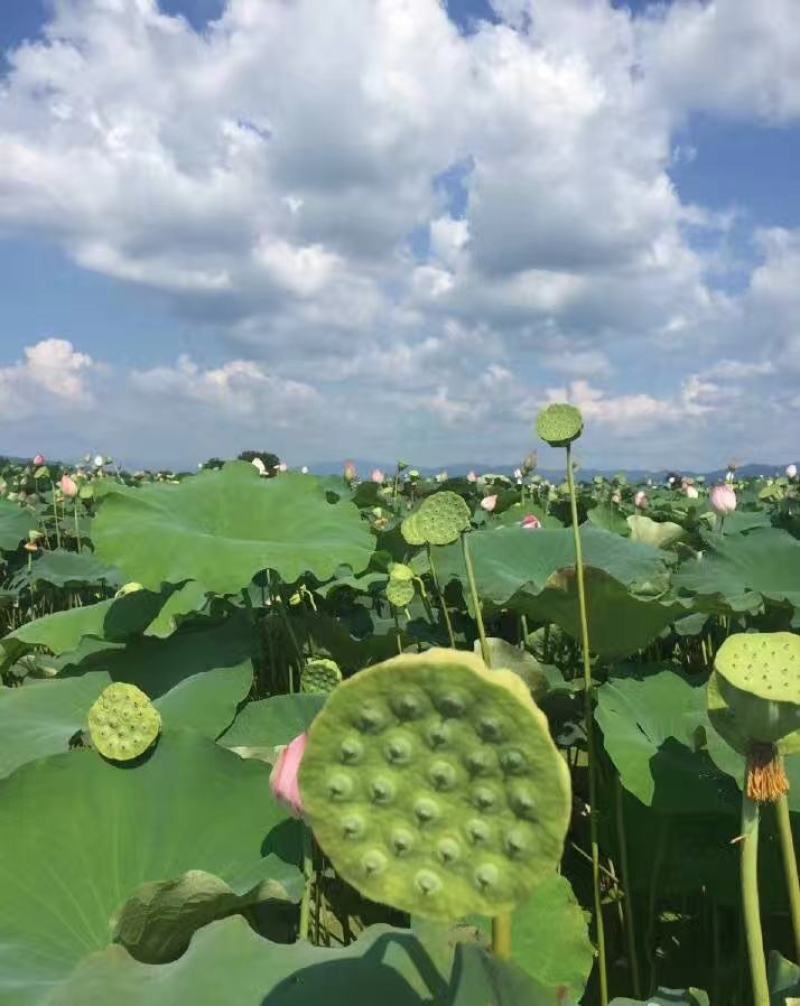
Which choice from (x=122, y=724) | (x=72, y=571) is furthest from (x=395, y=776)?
(x=72, y=571)

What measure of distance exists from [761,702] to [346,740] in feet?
1.36

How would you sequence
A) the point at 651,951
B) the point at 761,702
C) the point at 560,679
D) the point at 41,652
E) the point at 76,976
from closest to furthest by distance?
the point at 761,702, the point at 76,976, the point at 651,951, the point at 560,679, the point at 41,652

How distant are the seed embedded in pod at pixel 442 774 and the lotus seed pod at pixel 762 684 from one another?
37 centimetres

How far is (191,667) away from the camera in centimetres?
234

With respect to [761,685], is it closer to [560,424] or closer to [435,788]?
[435,788]

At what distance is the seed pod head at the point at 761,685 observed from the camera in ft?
2.44

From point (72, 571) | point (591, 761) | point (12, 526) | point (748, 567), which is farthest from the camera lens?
point (12, 526)

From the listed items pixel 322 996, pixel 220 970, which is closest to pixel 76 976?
pixel 220 970

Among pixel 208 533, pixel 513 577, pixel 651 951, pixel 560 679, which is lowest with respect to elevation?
pixel 651 951

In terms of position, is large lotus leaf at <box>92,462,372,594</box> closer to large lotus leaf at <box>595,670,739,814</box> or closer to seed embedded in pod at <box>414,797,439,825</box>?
large lotus leaf at <box>595,670,739,814</box>

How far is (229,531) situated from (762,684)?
2052mm

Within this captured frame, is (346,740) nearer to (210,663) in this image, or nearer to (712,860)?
(712,860)

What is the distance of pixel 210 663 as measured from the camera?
90.4 inches

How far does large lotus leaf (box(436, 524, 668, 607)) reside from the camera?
255 centimetres
